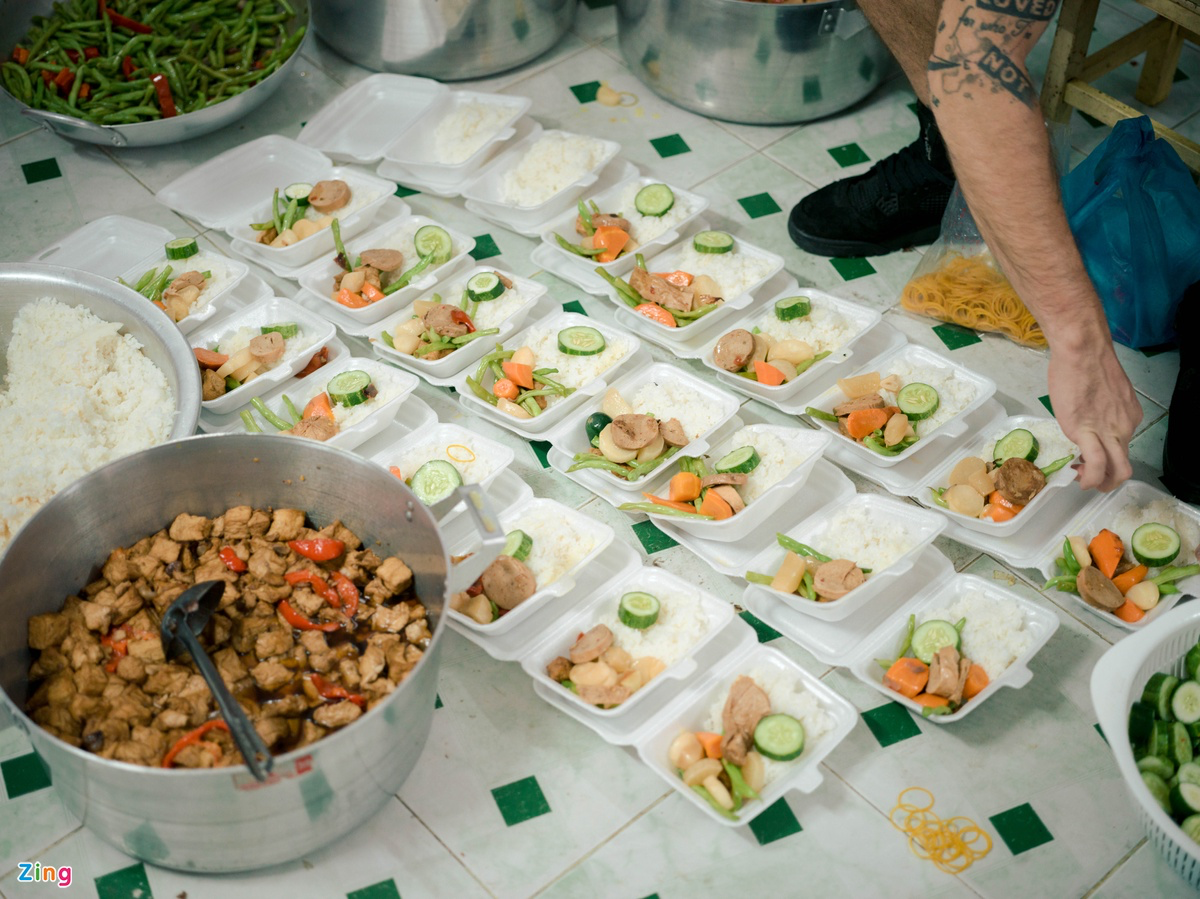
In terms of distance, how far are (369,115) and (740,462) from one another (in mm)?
2046

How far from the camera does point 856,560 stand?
8.65 feet

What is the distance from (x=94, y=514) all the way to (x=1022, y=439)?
216 cm

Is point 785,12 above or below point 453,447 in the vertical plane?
above

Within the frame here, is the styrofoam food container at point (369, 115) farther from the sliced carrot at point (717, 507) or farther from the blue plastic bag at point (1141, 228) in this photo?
the blue plastic bag at point (1141, 228)

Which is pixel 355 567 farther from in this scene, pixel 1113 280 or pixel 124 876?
pixel 1113 280

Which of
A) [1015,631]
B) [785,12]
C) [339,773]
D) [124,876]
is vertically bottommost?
[124,876]

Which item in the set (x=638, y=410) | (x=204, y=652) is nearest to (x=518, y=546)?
(x=638, y=410)

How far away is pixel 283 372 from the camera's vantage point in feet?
9.77

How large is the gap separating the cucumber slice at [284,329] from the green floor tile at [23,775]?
1.24 metres

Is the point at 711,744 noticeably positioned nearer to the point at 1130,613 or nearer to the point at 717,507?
the point at 717,507

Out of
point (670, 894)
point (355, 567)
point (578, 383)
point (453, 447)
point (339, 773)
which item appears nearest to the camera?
point (339, 773)

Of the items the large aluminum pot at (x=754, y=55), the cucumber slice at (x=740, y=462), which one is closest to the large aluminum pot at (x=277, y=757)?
the cucumber slice at (x=740, y=462)

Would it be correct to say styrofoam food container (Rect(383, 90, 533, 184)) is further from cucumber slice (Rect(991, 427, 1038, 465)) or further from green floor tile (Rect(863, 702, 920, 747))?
green floor tile (Rect(863, 702, 920, 747))

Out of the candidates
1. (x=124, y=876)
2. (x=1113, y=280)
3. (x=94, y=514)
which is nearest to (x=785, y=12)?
(x=1113, y=280)
